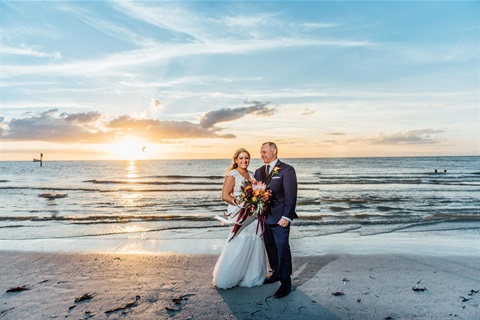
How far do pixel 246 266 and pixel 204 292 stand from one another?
767mm

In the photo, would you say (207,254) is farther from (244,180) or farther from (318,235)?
(318,235)

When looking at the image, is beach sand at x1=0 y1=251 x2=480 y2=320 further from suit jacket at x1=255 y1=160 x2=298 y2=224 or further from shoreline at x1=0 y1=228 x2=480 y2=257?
suit jacket at x1=255 y1=160 x2=298 y2=224

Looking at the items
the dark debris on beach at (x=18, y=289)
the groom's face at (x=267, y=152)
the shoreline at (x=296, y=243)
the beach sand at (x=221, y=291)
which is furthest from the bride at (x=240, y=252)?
the dark debris on beach at (x=18, y=289)

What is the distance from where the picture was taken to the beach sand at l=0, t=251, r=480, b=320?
4879mm

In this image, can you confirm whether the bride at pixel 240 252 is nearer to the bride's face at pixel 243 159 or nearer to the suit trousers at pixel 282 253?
the bride's face at pixel 243 159

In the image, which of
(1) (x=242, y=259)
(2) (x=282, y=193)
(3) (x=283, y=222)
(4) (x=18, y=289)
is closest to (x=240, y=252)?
(1) (x=242, y=259)

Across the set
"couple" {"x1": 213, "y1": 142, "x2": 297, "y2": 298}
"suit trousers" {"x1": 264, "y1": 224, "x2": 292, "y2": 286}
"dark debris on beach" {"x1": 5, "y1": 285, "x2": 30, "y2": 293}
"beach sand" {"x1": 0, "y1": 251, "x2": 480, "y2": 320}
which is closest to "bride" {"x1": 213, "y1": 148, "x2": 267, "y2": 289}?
"couple" {"x1": 213, "y1": 142, "x2": 297, "y2": 298}

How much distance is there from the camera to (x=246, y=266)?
19.4ft

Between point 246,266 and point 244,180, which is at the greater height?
point 244,180

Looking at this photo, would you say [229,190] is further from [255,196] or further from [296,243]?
[296,243]

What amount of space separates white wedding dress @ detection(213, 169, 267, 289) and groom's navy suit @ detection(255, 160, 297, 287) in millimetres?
275

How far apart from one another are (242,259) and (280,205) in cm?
107

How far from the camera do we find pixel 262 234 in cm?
596

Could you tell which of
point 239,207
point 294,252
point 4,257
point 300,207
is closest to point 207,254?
point 294,252
